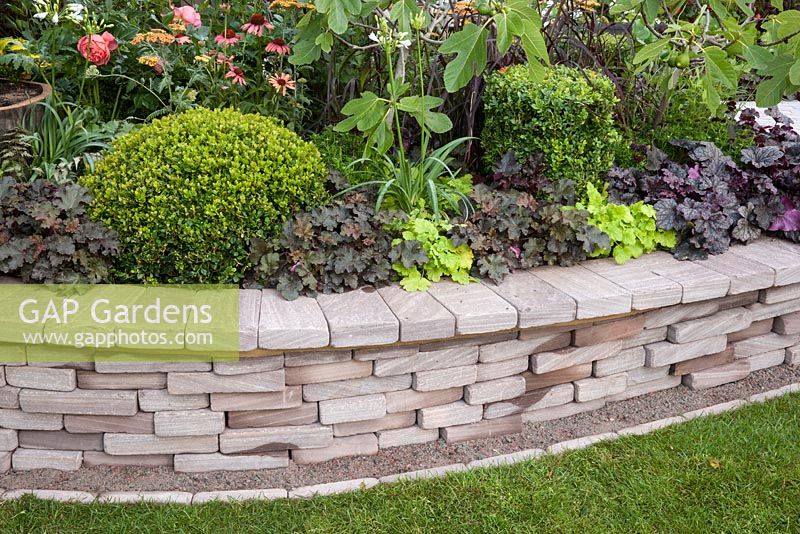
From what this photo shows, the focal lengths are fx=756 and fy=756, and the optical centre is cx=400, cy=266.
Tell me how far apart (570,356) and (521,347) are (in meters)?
0.21

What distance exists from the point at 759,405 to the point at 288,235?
185cm

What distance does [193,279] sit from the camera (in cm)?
255

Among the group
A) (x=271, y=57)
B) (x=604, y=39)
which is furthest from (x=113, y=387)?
(x=604, y=39)

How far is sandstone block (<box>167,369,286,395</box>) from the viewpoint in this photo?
230 centimetres

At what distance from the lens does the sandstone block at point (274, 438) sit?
242cm

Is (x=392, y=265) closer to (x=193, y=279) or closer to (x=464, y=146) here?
(x=193, y=279)

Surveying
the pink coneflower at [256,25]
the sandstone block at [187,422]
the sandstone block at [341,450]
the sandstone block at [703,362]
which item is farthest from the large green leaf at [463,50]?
the sandstone block at [703,362]

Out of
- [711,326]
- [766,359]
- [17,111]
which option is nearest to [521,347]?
[711,326]

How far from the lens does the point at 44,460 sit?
2408 mm

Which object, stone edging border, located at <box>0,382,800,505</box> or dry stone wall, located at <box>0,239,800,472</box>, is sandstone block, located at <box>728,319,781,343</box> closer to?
dry stone wall, located at <box>0,239,800,472</box>

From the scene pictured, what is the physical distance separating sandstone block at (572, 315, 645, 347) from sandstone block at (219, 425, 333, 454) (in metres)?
0.93

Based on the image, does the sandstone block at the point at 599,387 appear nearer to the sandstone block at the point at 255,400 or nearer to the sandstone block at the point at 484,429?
the sandstone block at the point at 484,429

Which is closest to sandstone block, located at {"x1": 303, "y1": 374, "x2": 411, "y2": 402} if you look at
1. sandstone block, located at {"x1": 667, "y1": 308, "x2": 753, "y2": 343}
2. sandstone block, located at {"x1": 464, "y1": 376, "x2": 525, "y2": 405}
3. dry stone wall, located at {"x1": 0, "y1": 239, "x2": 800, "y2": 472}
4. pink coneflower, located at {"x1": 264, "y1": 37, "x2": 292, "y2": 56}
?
dry stone wall, located at {"x1": 0, "y1": 239, "x2": 800, "y2": 472}
